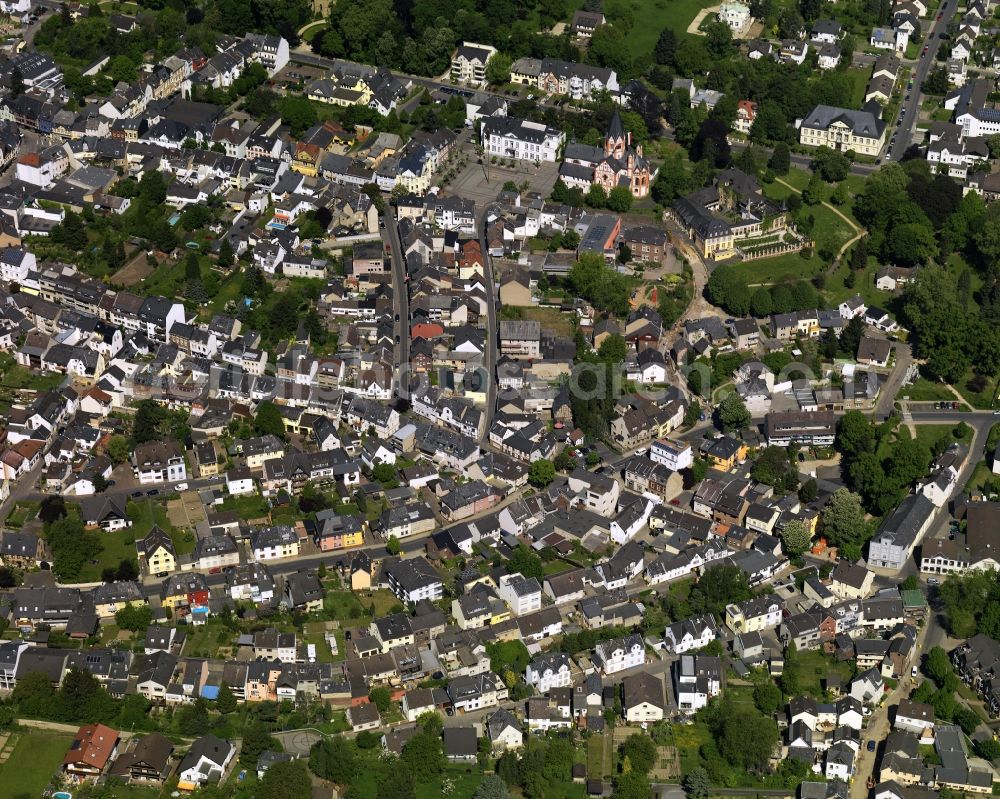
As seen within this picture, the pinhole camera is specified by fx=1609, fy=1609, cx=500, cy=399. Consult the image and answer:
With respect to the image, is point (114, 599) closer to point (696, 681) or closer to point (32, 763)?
point (32, 763)

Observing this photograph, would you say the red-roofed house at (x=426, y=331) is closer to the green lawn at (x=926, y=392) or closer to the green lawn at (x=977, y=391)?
the green lawn at (x=926, y=392)

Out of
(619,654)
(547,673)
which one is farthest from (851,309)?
(547,673)

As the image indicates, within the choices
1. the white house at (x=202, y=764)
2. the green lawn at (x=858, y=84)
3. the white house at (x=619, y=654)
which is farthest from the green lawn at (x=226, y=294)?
the green lawn at (x=858, y=84)

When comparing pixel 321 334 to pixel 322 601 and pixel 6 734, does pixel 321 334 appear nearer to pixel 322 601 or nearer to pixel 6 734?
pixel 322 601

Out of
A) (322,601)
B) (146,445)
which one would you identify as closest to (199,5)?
(146,445)

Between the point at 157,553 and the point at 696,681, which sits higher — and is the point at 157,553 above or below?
below

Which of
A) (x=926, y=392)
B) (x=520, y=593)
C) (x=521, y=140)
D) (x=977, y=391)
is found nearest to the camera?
(x=520, y=593)

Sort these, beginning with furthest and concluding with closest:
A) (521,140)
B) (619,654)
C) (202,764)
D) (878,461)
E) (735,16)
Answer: (735,16) → (521,140) → (878,461) → (619,654) → (202,764)
